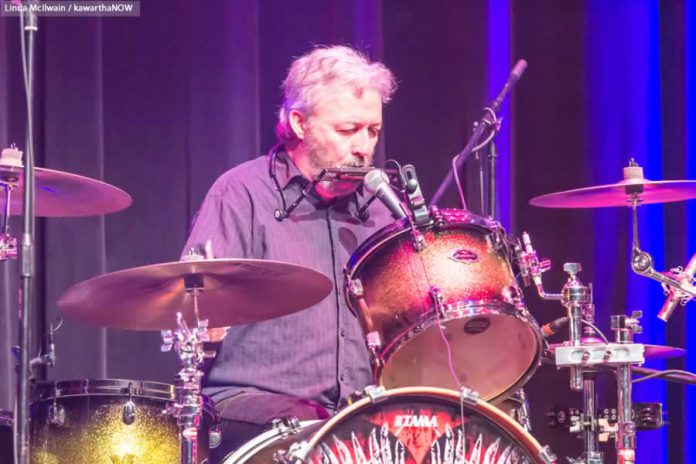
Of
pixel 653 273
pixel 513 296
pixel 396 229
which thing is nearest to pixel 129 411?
pixel 396 229

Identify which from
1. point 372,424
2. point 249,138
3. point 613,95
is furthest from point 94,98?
point 613,95

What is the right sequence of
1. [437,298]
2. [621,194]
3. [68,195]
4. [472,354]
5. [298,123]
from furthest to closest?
1. [298,123]
2. [621,194]
3. [68,195]
4. [472,354]
5. [437,298]

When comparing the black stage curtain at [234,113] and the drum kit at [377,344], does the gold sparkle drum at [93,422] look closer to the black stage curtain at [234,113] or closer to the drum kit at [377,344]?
the drum kit at [377,344]

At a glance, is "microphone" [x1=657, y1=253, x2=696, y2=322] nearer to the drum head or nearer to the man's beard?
the drum head

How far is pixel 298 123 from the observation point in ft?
10.2

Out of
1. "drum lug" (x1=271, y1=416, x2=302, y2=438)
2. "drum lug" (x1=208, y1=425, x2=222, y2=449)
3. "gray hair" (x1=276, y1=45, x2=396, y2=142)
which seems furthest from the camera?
"gray hair" (x1=276, y1=45, x2=396, y2=142)

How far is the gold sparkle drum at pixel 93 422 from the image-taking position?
2344 millimetres

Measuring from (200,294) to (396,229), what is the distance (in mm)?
488

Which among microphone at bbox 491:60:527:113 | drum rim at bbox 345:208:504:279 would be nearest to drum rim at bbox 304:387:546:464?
drum rim at bbox 345:208:504:279

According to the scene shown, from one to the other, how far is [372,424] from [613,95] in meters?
2.22

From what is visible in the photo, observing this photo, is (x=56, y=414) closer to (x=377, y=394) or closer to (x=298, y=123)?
(x=377, y=394)

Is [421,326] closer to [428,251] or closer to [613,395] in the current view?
[428,251]

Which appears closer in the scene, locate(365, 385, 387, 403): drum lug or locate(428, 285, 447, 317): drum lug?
locate(365, 385, 387, 403): drum lug

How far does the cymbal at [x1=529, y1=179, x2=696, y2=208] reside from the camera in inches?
112
